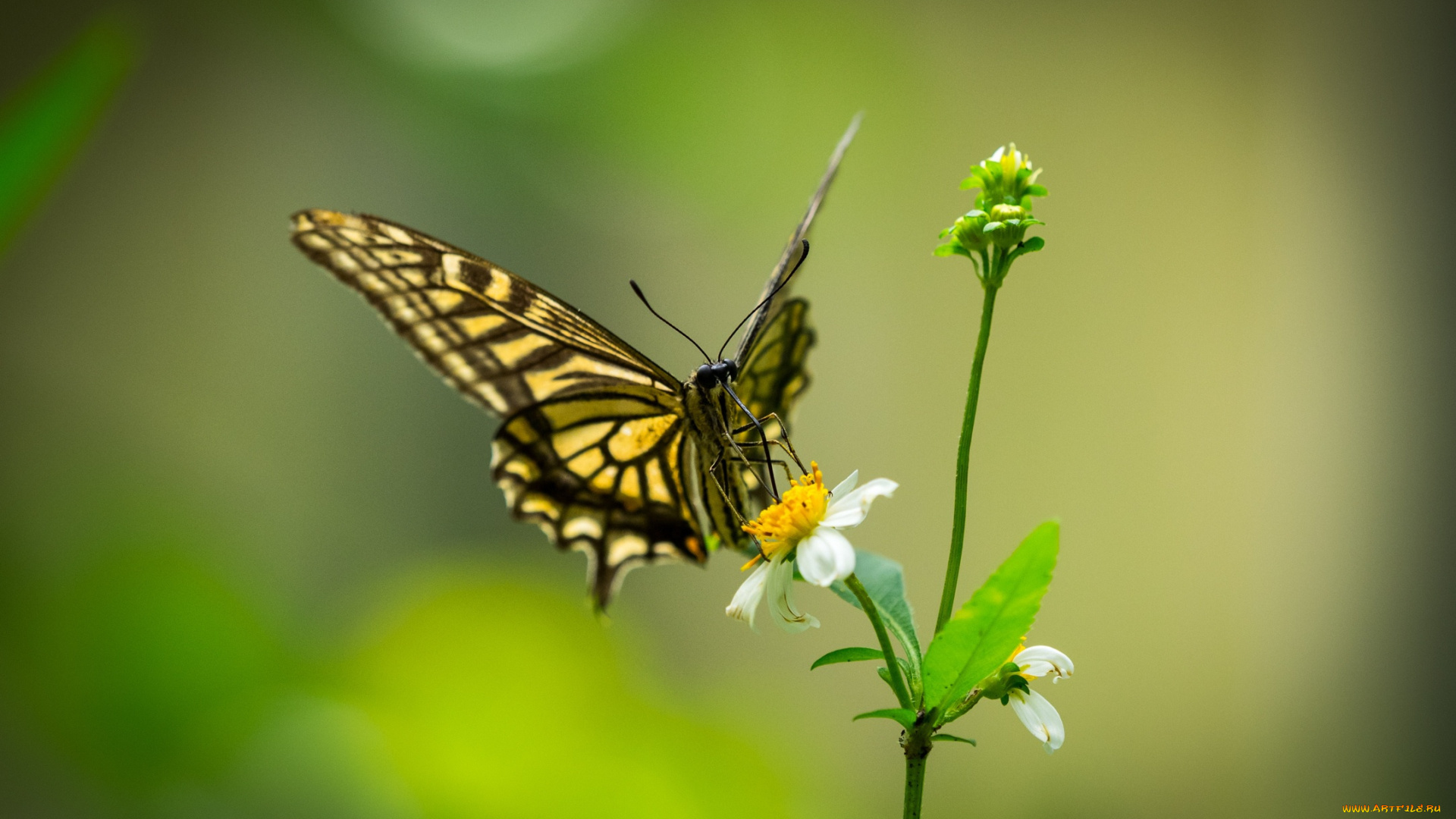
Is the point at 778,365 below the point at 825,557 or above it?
above

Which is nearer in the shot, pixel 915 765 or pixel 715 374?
pixel 915 765

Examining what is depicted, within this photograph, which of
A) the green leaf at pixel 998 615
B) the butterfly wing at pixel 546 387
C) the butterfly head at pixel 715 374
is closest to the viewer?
the green leaf at pixel 998 615

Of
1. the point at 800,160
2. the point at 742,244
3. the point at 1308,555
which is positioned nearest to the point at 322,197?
the point at 742,244

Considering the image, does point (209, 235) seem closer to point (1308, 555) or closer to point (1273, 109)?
point (1273, 109)

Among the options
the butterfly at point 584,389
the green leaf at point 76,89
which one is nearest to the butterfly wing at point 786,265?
the butterfly at point 584,389

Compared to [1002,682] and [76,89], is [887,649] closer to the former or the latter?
[1002,682]

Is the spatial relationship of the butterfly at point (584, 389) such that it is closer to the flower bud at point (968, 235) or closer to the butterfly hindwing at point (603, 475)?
the butterfly hindwing at point (603, 475)

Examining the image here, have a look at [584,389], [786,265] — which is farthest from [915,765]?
[584,389]
